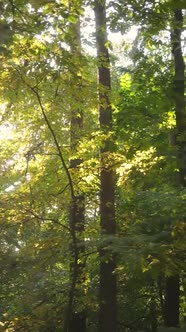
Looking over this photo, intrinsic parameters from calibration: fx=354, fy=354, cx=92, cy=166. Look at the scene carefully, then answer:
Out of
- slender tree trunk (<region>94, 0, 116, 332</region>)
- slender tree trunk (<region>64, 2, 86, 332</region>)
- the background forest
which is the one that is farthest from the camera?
slender tree trunk (<region>94, 0, 116, 332</region>)

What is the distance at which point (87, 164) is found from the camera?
664 cm

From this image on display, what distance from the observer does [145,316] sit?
32.4 feet

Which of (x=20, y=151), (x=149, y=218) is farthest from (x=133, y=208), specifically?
(x=20, y=151)

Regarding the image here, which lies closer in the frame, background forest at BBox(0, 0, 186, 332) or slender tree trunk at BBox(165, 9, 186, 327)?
background forest at BBox(0, 0, 186, 332)

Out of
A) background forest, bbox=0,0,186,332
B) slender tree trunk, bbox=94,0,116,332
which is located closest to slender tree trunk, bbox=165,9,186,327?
background forest, bbox=0,0,186,332

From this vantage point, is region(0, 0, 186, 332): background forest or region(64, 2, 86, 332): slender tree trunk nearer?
region(0, 0, 186, 332): background forest

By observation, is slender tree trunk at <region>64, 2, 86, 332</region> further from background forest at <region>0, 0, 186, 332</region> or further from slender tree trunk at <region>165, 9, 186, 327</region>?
slender tree trunk at <region>165, 9, 186, 327</region>

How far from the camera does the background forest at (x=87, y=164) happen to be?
466 centimetres

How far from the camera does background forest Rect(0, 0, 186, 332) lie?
4664 millimetres

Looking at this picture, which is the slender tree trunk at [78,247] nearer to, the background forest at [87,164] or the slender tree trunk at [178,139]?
the background forest at [87,164]

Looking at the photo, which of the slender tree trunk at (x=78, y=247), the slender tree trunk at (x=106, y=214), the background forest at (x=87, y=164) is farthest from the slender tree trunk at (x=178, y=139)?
the slender tree trunk at (x=78, y=247)

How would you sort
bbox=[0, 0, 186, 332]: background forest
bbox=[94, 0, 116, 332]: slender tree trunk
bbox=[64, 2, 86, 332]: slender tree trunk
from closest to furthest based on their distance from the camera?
bbox=[0, 0, 186, 332]: background forest → bbox=[64, 2, 86, 332]: slender tree trunk → bbox=[94, 0, 116, 332]: slender tree trunk

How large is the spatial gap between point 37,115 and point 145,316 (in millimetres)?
6861

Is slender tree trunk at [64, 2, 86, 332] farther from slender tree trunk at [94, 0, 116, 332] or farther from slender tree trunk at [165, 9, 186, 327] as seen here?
slender tree trunk at [165, 9, 186, 327]
